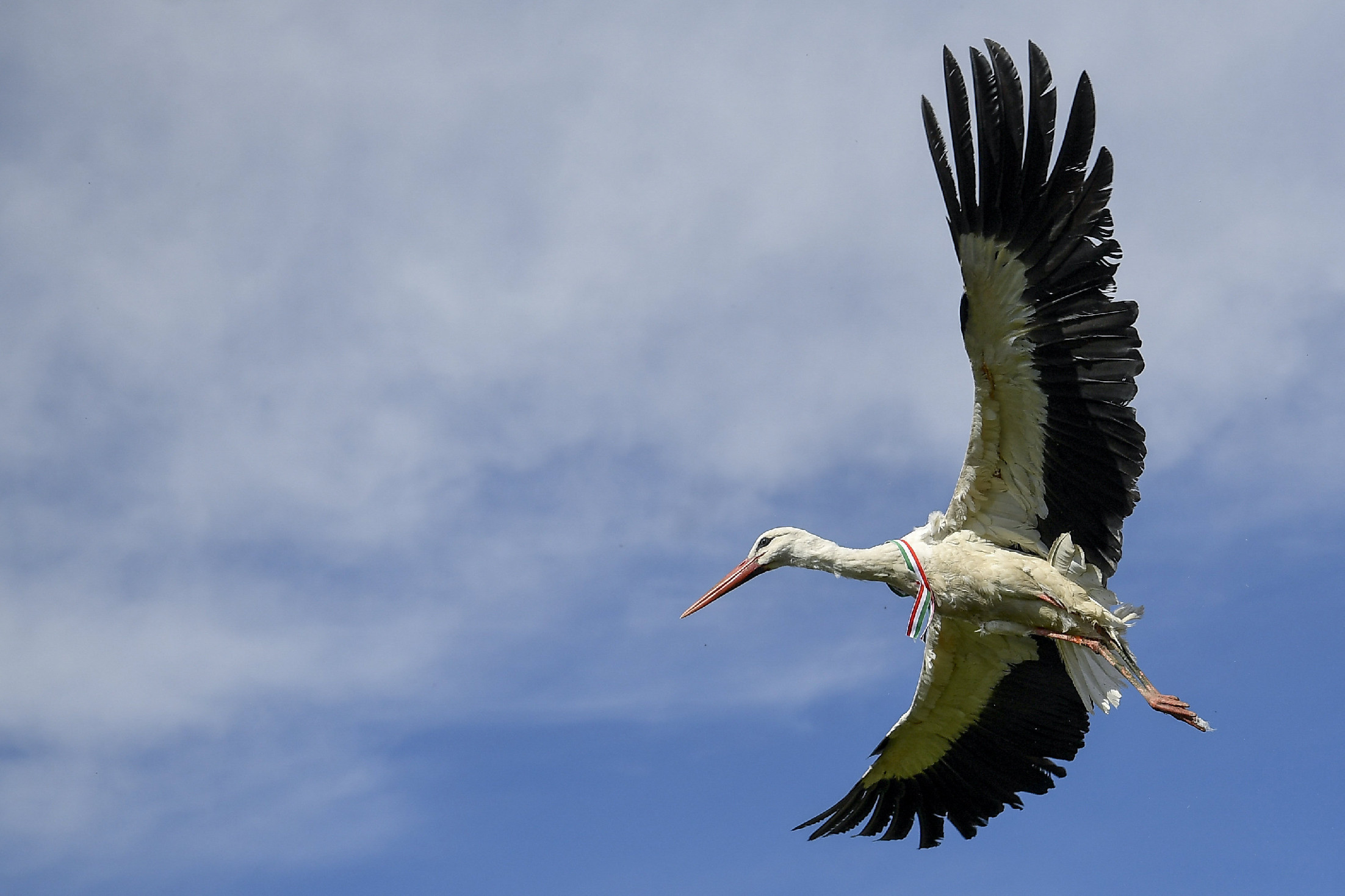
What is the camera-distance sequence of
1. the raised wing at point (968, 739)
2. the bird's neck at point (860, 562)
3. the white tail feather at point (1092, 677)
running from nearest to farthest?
the white tail feather at point (1092, 677), the bird's neck at point (860, 562), the raised wing at point (968, 739)

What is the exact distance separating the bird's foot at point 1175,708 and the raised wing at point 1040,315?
943 mm

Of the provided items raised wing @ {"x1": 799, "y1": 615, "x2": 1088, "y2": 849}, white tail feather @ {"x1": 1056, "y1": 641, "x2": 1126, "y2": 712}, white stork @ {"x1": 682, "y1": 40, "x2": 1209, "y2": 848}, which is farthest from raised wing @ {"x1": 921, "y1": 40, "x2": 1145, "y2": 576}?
raised wing @ {"x1": 799, "y1": 615, "x2": 1088, "y2": 849}

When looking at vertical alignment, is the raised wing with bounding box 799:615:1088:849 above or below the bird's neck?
below

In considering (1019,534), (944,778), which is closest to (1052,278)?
(1019,534)

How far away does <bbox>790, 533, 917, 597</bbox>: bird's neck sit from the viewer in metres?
9.23

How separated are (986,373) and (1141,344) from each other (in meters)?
0.99

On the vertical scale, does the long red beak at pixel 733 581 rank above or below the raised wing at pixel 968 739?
above

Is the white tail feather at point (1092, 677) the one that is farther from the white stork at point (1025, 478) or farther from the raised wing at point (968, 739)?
the raised wing at point (968, 739)

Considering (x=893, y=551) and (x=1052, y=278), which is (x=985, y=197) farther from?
(x=893, y=551)

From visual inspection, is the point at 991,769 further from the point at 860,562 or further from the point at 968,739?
the point at 860,562

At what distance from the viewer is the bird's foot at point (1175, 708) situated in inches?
316

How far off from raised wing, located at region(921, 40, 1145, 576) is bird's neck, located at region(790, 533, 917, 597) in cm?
75

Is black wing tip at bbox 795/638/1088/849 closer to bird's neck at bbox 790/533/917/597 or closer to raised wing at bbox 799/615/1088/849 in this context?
raised wing at bbox 799/615/1088/849

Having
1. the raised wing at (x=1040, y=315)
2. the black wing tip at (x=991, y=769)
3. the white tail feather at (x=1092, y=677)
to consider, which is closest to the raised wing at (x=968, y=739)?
the black wing tip at (x=991, y=769)
